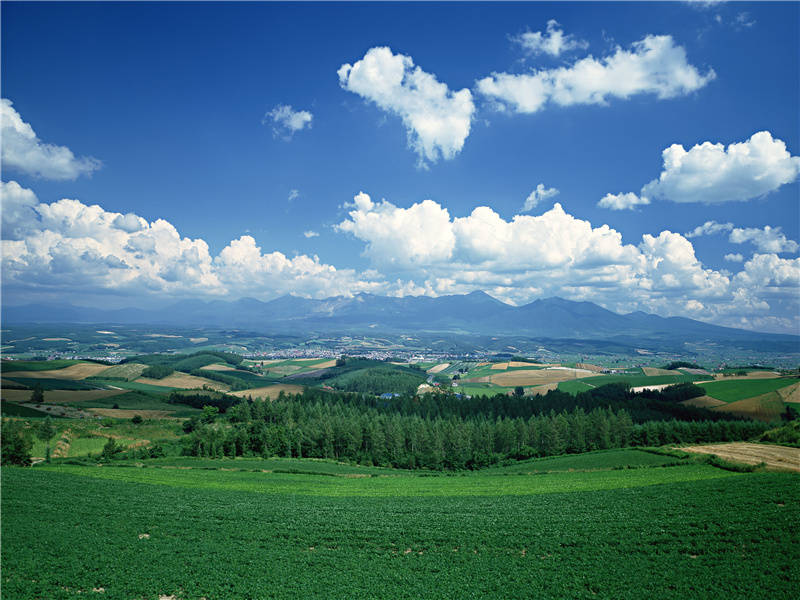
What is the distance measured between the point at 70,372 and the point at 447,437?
137984 millimetres

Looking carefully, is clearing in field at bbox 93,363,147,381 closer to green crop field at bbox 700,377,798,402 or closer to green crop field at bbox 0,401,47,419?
green crop field at bbox 0,401,47,419

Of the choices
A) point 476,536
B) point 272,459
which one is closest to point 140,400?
point 272,459

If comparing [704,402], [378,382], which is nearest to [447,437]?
[704,402]

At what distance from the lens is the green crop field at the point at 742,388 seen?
338 ft

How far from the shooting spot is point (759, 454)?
4881cm

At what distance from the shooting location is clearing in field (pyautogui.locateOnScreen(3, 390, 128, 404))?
9325 cm

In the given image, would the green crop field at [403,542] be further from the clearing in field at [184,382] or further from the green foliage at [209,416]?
the clearing in field at [184,382]

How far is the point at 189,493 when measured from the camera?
35.5 metres

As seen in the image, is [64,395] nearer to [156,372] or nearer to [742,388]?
[156,372]

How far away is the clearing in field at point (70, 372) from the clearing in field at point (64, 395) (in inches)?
939

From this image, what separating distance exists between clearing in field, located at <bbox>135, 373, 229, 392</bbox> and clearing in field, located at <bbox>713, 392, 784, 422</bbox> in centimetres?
14833

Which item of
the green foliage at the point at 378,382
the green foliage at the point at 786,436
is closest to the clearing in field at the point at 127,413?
Result: the green foliage at the point at 378,382

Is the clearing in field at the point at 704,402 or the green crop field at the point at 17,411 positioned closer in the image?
the green crop field at the point at 17,411

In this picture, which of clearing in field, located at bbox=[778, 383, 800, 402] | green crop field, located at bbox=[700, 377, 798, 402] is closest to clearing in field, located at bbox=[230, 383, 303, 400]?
green crop field, located at bbox=[700, 377, 798, 402]
